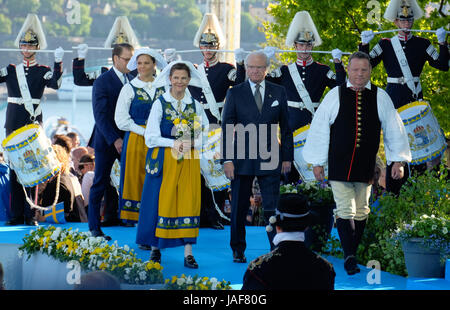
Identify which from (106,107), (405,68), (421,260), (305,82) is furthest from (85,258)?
(405,68)

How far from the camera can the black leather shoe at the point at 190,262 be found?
799 cm

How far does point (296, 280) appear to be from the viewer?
4.79 m

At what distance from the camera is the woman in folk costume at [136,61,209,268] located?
791cm

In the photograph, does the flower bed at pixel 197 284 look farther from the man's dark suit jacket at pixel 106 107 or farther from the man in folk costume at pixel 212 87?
the man in folk costume at pixel 212 87

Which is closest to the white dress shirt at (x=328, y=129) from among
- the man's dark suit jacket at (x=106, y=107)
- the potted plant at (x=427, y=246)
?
the potted plant at (x=427, y=246)

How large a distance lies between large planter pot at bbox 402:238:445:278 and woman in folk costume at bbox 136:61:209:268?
177cm

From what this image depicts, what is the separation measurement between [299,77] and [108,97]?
2174 millimetres

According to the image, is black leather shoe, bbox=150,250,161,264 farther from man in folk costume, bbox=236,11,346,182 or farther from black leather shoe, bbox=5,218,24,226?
black leather shoe, bbox=5,218,24,226

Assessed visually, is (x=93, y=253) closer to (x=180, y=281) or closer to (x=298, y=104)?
(x=180, y=281)

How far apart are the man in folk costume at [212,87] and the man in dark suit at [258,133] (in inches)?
68.2

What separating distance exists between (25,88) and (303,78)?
2994mm

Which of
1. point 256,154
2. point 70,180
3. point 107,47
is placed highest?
point 107,47
